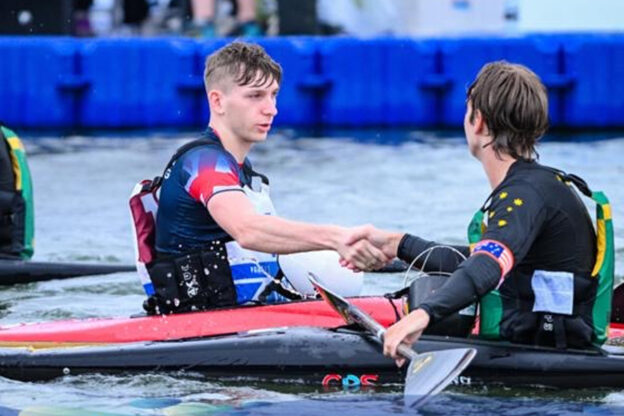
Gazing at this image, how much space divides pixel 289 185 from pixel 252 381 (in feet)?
22.5

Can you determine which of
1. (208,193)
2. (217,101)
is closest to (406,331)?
(208,193)

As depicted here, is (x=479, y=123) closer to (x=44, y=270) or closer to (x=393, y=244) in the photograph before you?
(x=393, y=244)

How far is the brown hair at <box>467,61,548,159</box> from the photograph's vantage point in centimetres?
539

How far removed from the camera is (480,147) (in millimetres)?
5516

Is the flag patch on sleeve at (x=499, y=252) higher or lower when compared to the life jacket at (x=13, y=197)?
higher

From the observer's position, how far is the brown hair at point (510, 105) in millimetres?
5395

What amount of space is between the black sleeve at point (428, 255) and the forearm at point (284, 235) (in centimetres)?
40

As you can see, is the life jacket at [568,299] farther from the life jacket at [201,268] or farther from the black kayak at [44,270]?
the black kayak at [44,270]

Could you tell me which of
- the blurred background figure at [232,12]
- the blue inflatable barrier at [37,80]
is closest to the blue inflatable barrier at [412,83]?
the blue inflatable barrier at [37,80]

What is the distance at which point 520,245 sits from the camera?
17.3 ft

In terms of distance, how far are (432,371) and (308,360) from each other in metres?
0.74

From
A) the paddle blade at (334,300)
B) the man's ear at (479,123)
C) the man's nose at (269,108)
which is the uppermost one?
the man's ear at (479,123)

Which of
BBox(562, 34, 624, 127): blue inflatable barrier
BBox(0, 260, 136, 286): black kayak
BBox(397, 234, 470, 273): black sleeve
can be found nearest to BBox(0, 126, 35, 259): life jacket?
→ BBox(0, 260, 136, 286): black kayak

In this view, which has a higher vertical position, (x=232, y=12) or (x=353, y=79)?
(x=232, y=12)
